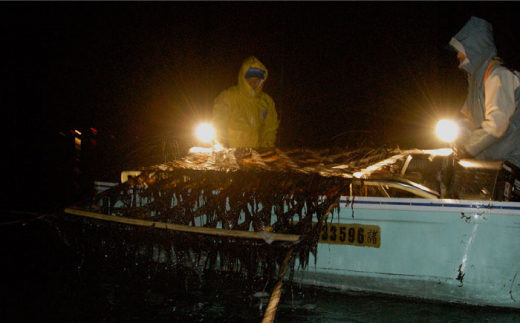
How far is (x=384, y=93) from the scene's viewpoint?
12.7 metres

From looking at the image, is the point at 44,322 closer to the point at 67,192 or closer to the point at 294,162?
the point at 294,162

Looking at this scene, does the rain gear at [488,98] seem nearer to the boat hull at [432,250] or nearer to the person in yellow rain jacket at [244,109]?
the boat hull at [432,250]

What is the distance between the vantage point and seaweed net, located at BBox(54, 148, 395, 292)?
336 cm

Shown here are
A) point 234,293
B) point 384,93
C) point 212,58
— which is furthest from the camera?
point 212,58

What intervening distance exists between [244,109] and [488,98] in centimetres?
353

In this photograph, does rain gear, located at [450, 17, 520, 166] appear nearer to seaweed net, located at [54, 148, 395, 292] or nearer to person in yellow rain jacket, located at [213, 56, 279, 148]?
seaweed net, located at [54, 148, 395, 292]

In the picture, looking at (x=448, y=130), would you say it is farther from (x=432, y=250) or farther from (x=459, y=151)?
(x=432, y=250)

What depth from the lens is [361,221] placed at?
150 inches

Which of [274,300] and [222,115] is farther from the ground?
[222,115]

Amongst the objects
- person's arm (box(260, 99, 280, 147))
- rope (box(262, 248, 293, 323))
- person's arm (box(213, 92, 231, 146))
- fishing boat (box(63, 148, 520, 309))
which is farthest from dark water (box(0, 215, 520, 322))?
person's arm (box(260, 99, 280, 147))

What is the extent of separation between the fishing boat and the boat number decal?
1cm

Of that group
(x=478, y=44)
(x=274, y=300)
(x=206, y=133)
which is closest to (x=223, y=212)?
(x=274, y=300)

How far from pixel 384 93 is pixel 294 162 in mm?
9301

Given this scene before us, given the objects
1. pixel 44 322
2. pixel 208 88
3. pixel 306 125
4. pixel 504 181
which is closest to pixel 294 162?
pixel 504 181
